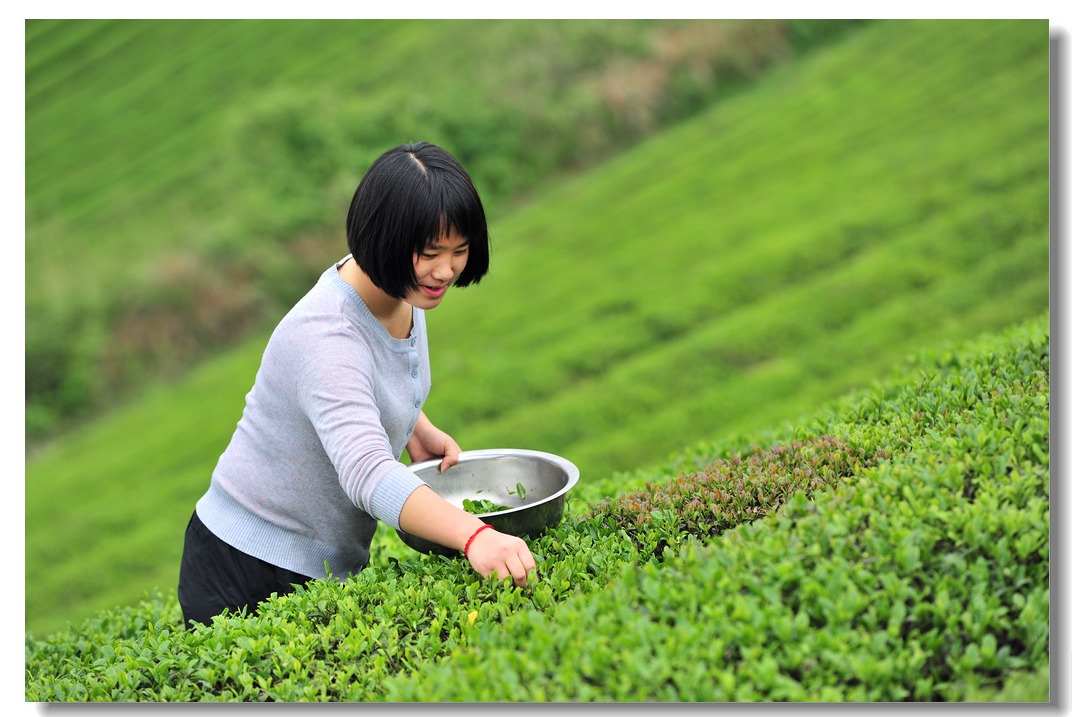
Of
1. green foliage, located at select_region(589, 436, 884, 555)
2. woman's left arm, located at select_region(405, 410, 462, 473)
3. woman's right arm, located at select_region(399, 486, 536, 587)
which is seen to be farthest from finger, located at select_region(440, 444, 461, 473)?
woman's right arm, located at select_region(399, 486, 536, 587)

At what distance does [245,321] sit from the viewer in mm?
8680

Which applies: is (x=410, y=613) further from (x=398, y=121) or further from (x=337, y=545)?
(x=398, y=121)

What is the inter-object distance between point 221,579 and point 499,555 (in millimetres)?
1183

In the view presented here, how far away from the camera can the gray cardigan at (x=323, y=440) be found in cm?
274

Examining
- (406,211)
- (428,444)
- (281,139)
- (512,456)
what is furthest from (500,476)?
(281,139)

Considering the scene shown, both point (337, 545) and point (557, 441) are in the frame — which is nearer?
point (337, 545)

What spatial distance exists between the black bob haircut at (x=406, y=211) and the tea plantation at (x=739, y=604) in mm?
1023

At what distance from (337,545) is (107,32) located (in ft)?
9.67

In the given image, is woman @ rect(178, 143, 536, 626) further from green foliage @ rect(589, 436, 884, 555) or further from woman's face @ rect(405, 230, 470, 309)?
green foliage @ rect(589, 436, 884, 555)

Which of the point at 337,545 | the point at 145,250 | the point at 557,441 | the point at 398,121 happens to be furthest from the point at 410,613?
the point at 398,121

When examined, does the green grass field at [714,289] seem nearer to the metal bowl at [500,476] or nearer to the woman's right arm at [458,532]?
the metal bowl at [500,476]

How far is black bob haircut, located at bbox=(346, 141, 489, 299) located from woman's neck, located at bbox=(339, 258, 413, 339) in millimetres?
94

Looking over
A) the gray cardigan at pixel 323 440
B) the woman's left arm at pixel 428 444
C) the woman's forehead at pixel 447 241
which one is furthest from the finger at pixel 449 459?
the woman's forehead at pixel 447 241
